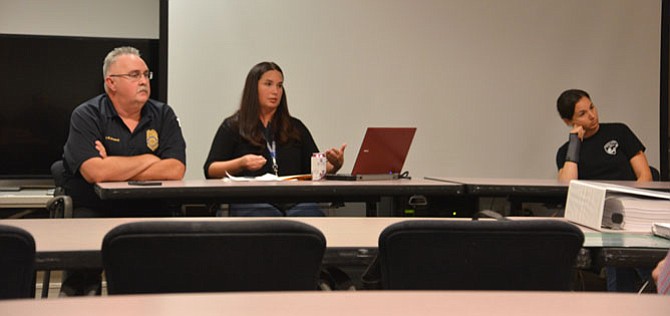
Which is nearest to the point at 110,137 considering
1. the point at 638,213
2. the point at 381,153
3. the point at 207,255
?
the point at 381,153

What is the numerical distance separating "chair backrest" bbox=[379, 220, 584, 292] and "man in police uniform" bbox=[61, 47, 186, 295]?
216 centimetres

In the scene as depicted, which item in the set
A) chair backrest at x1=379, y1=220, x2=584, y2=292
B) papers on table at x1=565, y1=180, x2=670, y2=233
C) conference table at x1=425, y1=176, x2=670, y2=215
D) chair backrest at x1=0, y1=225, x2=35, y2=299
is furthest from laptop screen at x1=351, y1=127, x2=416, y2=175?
chair backrest at x1=0, y1=225, x2=35, y2=299

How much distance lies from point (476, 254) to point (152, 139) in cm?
243

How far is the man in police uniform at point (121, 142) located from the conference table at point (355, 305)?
8.51 feet

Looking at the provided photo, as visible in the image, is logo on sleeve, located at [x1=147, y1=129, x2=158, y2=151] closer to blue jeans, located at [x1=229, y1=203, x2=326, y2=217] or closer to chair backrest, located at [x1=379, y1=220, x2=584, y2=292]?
blue jeans, located at [x1=229, y1=203, x2=326, y2=217]

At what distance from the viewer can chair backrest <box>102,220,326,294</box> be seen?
56.9 inches

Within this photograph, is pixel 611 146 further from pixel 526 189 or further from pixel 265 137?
pixel 265 137

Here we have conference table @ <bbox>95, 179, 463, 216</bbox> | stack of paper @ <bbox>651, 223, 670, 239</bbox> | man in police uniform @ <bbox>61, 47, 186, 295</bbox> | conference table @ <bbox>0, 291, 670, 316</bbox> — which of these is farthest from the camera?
man in police uniform @ <bbox>61, 47, 186, 295</bbox>

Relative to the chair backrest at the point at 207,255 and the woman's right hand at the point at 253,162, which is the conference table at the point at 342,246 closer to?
the chair backrest at the point at 207,255

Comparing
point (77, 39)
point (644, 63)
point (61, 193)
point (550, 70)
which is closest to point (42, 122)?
point (77, 39)

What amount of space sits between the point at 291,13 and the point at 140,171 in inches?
80.7

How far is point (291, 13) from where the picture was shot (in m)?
5.18

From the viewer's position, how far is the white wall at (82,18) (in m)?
5.23

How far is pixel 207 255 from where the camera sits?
1.46 meters
